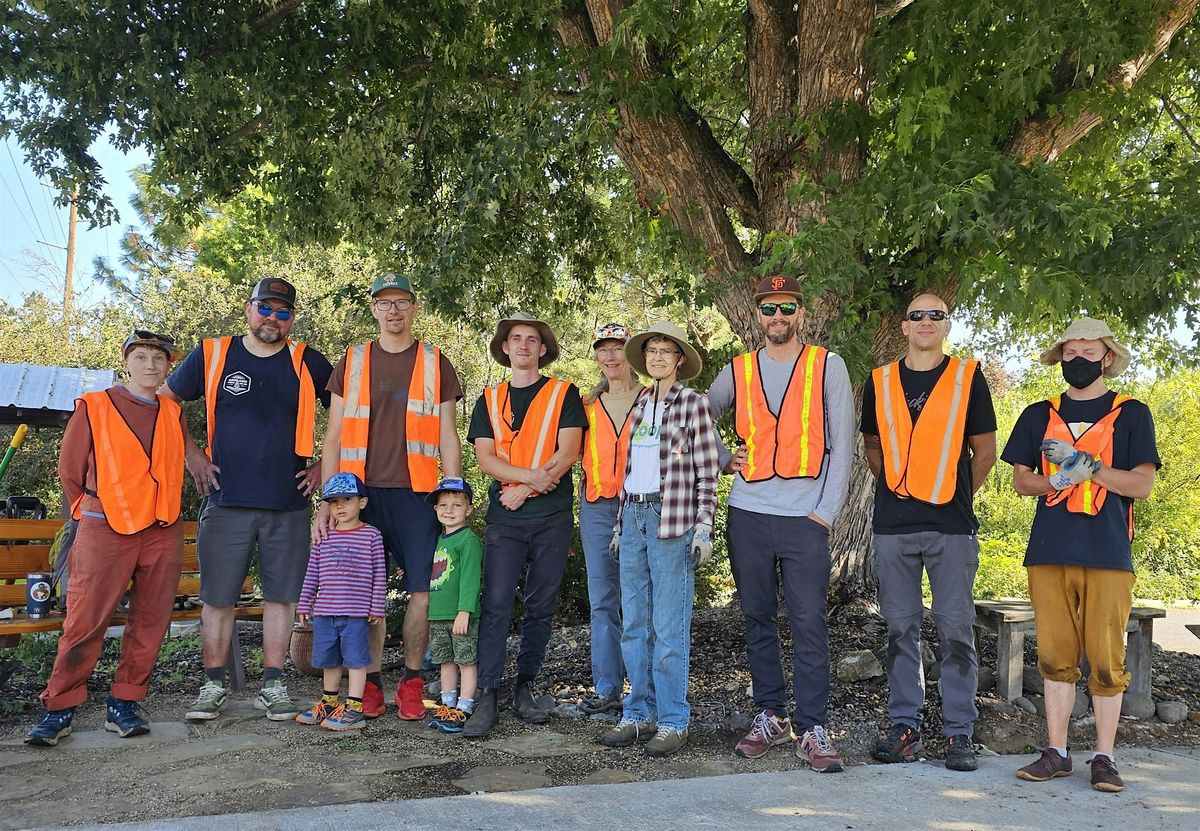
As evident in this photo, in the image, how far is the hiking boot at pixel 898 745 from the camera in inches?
190

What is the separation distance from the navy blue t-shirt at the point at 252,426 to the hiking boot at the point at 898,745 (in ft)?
11.1

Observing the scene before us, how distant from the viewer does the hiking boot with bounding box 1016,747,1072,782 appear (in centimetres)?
449

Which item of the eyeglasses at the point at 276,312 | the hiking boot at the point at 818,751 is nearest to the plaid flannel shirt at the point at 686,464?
the hiking boot at the point at 818,751

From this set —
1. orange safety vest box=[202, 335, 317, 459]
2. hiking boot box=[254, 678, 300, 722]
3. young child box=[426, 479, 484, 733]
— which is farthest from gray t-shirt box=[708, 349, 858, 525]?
hiking boot box=[254, 678, 300, 722]

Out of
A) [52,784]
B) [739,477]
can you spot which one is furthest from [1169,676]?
[52,784]

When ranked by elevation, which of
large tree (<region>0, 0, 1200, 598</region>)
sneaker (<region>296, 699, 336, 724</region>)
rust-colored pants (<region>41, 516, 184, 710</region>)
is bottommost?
sneaker (<region>296, 699, 336, 724</region>)

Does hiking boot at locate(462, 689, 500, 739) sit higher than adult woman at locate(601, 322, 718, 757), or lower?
lower

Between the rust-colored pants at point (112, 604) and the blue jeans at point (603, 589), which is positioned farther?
the blue jeans at point (603, 589)

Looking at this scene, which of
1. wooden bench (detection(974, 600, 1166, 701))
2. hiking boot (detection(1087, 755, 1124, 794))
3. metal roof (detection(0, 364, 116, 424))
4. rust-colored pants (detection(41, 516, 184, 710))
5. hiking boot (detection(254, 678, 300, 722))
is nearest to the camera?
hiking boot (detection(1087, 755, 1124, 794))

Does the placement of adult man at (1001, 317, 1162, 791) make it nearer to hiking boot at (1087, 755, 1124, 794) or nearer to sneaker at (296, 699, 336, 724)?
hiking boot at (1087, 755, 1124, 794)

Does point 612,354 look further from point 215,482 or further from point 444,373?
point 215,482

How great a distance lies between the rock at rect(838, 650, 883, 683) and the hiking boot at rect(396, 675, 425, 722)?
2596 mm

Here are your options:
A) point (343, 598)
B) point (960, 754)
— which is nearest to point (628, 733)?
point (960, 754)

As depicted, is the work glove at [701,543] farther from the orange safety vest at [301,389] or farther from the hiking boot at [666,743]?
the orange safety vest at [301,389]
